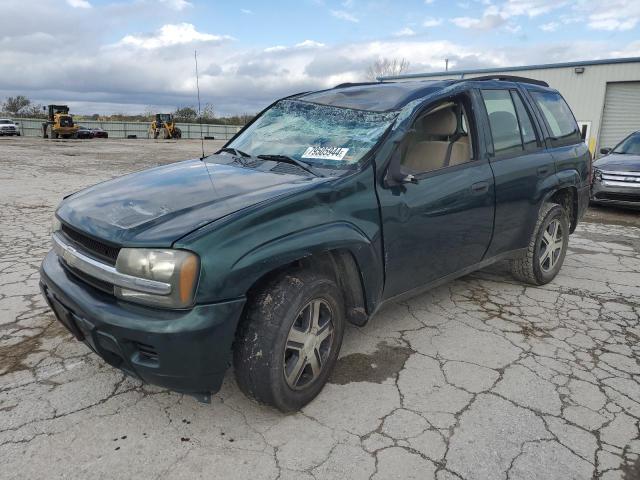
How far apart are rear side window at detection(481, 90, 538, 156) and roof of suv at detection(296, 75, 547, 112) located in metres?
0.21

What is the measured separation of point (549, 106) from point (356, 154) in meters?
2.62

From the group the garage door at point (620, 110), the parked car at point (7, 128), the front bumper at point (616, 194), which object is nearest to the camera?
the front bumper at point (616, 194)

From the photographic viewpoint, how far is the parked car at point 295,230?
7.07 feet

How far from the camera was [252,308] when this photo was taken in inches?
92.4

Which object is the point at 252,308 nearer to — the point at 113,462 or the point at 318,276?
the point at 318,276

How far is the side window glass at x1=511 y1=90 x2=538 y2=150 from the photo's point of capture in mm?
4098

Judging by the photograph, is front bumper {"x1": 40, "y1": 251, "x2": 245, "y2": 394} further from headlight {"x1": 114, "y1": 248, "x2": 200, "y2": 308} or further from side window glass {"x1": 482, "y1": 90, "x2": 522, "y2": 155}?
side window glass {"x1": 482, "y1": 90, "x2": 522, "y2": 155}

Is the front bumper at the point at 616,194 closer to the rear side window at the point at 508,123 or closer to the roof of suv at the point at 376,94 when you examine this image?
the rear side window at the point at 508,123

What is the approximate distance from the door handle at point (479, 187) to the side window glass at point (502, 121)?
1.17 ft

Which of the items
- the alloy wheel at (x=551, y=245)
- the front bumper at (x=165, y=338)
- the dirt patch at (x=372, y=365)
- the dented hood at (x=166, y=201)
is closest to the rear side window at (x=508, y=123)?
the alloy wheel at (x=551, y=245)

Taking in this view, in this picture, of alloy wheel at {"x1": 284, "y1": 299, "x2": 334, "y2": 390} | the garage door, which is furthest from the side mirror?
the garage door

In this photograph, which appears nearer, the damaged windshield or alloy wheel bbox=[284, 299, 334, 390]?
alloy wheel bbox=[284, 299, 334, 390]

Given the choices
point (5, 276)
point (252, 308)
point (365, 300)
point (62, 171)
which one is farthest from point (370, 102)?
point (62, 171)

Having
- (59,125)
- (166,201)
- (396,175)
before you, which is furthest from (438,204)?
(59,125)
